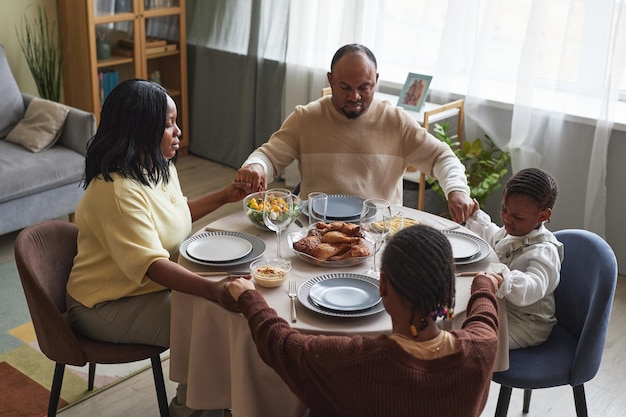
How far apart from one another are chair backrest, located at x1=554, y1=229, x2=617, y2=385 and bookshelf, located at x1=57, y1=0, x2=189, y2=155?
3304 mm

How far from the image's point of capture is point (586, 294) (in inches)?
91.1

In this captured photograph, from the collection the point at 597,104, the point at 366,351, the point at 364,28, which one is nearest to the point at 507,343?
the point at 366,351

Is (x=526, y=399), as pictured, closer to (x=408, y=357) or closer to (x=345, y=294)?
(x=345, y=294)

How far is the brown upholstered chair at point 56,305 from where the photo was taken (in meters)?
2.25

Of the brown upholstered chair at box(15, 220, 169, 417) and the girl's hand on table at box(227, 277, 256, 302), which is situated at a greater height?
the girl's hand on table at box(227, 277, 256, 302)

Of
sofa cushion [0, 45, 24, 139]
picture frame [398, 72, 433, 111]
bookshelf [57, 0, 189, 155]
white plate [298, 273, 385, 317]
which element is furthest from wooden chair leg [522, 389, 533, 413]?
bookshelf [57, 0, 189, 155]

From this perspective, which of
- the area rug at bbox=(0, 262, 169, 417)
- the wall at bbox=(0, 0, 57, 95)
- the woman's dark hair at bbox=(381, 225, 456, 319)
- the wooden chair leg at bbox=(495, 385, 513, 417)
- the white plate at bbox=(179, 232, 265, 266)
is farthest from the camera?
the wall at bbox=(0, 0, 57, 95)

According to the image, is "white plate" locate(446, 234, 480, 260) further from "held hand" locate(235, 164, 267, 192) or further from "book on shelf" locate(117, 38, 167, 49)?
"book on shelf" locate(117, 38, 167, 49)

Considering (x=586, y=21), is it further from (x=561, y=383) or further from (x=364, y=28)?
(x=561, y=383)

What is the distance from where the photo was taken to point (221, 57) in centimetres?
528

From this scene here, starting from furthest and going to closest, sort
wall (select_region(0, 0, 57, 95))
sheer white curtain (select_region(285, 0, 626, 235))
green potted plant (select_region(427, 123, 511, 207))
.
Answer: wall (select_region(0, 0, 57, 95)) < green potted plant (select_region(427, 123, 511, 207)) < sheer white curtain (select_region(285, 0, 626, 235))

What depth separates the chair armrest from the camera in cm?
416

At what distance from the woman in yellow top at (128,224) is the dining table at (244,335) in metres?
0.12

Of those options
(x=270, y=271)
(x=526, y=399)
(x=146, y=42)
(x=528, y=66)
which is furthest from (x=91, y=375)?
(x=146, y=42)
